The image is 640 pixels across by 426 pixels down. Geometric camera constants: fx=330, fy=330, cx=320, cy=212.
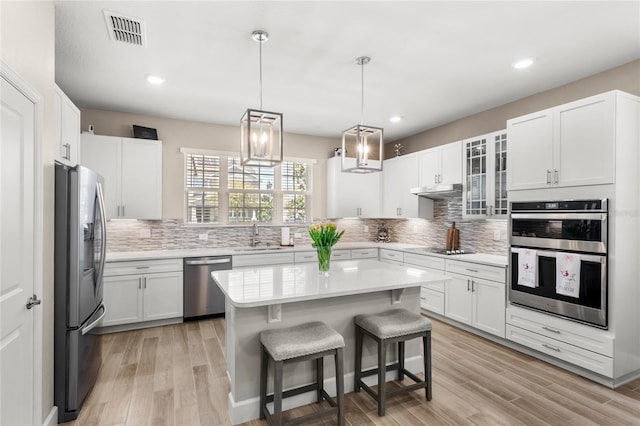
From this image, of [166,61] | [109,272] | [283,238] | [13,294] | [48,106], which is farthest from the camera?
[283,238]

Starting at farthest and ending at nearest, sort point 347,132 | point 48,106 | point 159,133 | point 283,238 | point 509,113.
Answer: point 283,238 < point 159,133 < point 509,113 < point 347,132 < point 48,106

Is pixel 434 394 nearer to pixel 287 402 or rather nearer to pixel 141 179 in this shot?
pixel 287 402

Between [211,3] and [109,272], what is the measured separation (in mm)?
3135

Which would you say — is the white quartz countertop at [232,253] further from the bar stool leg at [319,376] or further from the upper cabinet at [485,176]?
the bar stool leg at [319,376]

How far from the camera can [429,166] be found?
4879 mm

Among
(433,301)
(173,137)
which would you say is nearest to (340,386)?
(433,301)

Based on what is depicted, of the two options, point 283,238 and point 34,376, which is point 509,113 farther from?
point 34,376

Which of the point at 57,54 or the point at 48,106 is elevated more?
the point at 57,54

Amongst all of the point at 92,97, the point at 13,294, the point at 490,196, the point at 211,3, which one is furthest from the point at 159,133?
the point at 490,196

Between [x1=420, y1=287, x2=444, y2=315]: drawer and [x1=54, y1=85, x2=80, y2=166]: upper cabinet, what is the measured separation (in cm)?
395

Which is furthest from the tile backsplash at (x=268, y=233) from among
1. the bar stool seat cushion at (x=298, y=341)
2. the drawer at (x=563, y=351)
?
the bar stool seat cushion at (x=298, y=341)

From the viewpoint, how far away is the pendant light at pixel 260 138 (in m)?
2.29

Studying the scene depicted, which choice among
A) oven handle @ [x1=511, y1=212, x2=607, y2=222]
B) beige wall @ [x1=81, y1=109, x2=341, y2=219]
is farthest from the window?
oven handle @ [x1=511, y1=212, x2=607, y2=222]

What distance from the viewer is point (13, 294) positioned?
1.69 m
